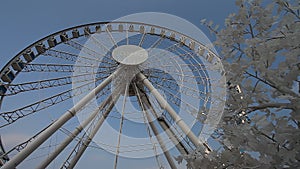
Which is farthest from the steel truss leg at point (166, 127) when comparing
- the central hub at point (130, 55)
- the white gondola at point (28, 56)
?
the white gondola at point (28, 56)

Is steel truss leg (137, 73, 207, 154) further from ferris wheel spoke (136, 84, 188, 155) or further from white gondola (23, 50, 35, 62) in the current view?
white gondola (23, 50, 35, 62)

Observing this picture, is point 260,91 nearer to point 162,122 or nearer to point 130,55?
point 162,122

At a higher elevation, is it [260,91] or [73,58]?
[73,58]

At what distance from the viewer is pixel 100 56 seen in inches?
547

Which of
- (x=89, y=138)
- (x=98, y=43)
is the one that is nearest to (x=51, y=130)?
(x=89, y=138)

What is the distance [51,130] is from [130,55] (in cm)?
567

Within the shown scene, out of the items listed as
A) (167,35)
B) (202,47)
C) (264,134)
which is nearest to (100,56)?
(167,35)

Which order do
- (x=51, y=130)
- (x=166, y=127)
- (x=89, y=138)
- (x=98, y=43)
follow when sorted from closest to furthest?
(x=51, y=130) → (x=166, y=127) → (x=89, y=138) → (x=98, y=43)

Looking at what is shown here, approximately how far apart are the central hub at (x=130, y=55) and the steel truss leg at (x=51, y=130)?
1754mm

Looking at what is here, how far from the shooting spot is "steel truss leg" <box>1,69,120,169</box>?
8.86m

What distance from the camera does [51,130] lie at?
32.1 ft

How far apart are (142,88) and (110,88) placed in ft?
5.41

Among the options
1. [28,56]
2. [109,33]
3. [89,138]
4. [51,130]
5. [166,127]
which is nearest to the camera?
[51,130]

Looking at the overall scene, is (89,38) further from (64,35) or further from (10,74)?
(10,74)
